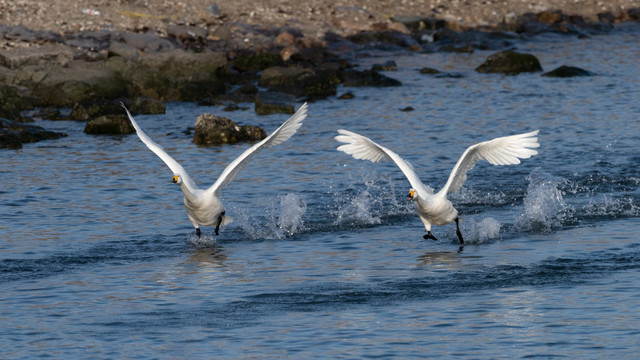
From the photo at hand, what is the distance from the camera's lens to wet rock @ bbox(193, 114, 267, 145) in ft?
83.9

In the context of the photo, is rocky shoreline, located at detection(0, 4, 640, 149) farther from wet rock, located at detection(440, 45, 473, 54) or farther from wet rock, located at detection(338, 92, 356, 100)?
wet rock, located at detection(338, 92, 356, 100)

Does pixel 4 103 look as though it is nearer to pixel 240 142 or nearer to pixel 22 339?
pixel 240 142

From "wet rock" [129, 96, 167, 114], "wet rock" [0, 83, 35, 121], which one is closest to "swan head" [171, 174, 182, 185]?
"wet rock" [0, 83, 35, 121]

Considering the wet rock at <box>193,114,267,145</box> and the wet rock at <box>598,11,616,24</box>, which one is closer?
the wet rock at <box>193,114,267,145</box>

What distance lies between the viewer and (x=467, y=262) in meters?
14.7

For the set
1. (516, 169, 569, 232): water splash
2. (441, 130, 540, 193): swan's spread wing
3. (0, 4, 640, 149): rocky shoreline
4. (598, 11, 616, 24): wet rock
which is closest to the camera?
(441, 130, 540, 193): swan's spread wing

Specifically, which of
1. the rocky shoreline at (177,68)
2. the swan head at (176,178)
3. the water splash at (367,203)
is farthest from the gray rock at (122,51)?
the swan head at (176,178)

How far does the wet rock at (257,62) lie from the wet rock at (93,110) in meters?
7.51

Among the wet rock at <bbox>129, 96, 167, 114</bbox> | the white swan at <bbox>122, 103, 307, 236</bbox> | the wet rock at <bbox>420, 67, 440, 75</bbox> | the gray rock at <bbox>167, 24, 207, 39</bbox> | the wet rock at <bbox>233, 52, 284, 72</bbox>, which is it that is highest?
the gray rock at <bbox>167, 24, 207, 39</bbox>

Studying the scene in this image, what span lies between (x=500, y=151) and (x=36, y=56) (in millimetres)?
20531

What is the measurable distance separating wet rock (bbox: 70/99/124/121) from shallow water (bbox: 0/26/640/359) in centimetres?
88

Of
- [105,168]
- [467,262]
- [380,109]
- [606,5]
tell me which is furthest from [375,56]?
[467,262]

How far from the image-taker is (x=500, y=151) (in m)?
15.4

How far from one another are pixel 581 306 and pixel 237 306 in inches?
155
